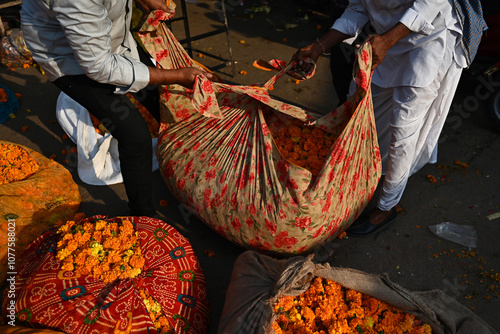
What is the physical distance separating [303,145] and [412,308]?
107cm

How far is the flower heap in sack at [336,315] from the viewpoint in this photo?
6.34 ft

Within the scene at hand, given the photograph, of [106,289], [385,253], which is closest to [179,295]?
[106,289]

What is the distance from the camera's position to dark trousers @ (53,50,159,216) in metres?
2.16

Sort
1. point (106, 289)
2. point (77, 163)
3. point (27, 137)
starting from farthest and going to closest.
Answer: point (27, 137)
point (77, 163)
point (106, 289)

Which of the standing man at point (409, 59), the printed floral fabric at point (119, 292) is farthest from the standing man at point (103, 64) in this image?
the standing man at point (409, 59)

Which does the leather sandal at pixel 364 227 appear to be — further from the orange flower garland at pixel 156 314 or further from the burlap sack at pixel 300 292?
the orange flower garland at pixel 156 314

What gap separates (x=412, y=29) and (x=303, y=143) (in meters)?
0.86

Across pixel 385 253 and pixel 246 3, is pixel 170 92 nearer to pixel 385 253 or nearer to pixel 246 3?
pixel 385 253

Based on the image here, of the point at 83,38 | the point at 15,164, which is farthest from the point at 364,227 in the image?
the point at 15,164

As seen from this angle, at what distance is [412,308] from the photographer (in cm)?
199

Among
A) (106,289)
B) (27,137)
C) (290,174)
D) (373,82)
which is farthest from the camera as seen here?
(27,137)

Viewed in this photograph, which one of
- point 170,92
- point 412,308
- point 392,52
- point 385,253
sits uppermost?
point 392,52

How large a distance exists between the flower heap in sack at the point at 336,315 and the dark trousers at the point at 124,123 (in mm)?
1125

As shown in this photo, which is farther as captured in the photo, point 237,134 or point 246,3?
point 246,3
